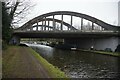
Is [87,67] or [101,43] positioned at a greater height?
[101,43]

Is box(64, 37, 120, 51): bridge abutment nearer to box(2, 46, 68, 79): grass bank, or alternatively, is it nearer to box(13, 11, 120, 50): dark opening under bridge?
box(13, 11, 120, 50): dark opening under bridge

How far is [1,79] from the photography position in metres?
12.0

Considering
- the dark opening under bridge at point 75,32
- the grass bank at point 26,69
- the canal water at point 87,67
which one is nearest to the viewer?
the grass bank at point 26,69

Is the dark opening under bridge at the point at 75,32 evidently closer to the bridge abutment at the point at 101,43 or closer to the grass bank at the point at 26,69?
the bridge abutment at the point at 101,43

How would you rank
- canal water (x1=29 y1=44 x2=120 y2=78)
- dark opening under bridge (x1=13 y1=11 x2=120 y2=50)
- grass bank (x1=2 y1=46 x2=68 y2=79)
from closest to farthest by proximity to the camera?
grass bank (x1=2 y1=46 x2=68 y2=79)
canal water (x1=29 y1=44 x2=120 y2=78)
dark opening under bridge (x1=13 y1=11 x2=120 y2=50)

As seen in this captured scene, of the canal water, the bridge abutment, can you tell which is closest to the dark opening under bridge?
the bridge abutment

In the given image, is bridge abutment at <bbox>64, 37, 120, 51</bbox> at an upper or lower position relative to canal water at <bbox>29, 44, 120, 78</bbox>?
upper

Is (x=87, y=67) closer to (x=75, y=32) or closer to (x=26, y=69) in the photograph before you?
(x=26, y=69)

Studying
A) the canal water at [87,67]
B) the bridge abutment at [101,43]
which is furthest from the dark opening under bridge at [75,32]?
the canal water at [87,67]

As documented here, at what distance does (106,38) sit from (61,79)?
63988mm

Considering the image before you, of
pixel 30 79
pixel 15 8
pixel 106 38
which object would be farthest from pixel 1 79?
pixel 106 38

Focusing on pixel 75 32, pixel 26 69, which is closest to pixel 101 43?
pixel 75 32

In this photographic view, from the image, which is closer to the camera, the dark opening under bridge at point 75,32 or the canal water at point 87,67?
the canal water at point 87,67

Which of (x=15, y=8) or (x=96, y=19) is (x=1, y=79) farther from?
(x=96, y=19)
